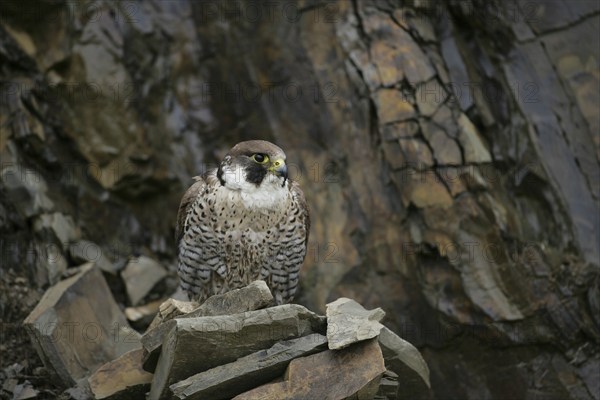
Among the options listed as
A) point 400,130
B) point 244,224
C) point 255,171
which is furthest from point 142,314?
point 400,130

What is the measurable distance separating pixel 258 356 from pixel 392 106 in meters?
3.38

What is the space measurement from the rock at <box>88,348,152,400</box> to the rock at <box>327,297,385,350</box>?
4.94 ft

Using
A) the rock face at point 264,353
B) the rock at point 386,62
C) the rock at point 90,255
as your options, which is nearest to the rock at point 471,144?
the rock at point 386,62

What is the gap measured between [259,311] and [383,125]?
3.12 m

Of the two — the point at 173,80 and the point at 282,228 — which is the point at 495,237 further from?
the point at 173,80

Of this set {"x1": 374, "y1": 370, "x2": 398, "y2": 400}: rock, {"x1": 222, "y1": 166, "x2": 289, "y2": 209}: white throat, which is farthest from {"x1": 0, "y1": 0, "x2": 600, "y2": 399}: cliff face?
{"x1": 222, "y1": 166, "x2": 289, "y2": 209}: white throat

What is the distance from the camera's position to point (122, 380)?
5777 mm

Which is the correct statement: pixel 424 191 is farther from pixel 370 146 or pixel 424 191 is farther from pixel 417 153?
pixel 370 146

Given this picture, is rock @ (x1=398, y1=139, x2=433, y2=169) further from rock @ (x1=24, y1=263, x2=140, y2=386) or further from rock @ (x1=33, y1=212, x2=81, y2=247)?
rock @ (x1=33, y1=212, x2=81, y2=247)

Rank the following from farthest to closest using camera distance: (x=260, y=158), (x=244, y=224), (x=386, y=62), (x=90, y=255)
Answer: (x=90, y=255)
(x=386, y=62)
(x=244, y=224)
(x=260, y=158)

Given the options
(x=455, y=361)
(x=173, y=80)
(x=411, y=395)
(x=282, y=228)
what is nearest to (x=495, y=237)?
(x=455, y=361)

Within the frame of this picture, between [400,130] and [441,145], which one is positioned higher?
[400,130]

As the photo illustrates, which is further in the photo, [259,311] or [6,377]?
[6,377]

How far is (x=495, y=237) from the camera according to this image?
7.26 meters
